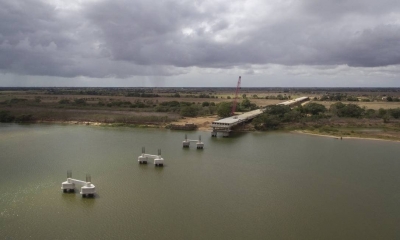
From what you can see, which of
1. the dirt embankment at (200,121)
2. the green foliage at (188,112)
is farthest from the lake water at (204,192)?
Answer: the green foliage at (188,112)

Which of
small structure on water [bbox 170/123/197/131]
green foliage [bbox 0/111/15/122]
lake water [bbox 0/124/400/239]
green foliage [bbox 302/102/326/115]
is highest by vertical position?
green foliage [bbox 302/102/326/115]

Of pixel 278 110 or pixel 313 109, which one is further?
pixel 313 109

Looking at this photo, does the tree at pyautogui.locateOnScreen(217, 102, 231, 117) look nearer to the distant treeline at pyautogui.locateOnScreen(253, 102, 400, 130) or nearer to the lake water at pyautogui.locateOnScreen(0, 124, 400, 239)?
the distant treeline at pyautogui.locateOnScreen(253, 102, 400, 130)

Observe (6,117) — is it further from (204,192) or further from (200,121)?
(204,192)

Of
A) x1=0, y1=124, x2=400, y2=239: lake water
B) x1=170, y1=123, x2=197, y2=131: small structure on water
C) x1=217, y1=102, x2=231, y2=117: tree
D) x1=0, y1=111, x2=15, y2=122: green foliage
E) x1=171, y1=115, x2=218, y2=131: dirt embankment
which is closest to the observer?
x1=0, y1=124, x2=400, y2=239: lake water

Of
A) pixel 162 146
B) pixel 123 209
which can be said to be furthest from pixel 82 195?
pixel 162 146

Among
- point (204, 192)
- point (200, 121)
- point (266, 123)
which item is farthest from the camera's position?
point (200, 121)

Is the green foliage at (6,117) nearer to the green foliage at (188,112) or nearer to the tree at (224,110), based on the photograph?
the green foliage at (188,112)

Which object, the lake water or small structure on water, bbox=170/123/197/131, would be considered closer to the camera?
the lake water

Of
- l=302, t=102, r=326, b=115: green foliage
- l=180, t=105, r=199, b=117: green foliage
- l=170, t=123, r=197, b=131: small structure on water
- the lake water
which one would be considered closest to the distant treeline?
l=302, t=102, r=326, b=115: green foliage

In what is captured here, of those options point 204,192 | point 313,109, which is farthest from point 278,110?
point 204,192
